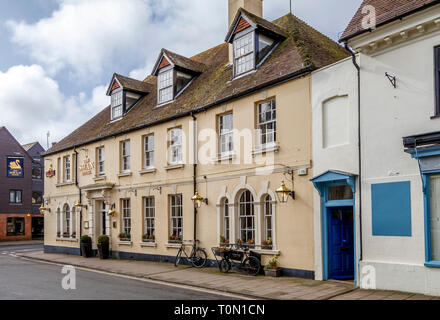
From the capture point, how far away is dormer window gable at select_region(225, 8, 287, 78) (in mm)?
17203

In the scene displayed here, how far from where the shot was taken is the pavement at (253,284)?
36.5ft

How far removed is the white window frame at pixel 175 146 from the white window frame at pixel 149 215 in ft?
7.72

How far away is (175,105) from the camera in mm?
20688

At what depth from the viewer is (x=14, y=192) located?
47500mm

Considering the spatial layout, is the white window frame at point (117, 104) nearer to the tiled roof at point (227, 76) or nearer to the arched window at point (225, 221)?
the tiled roof at point (227, 76)

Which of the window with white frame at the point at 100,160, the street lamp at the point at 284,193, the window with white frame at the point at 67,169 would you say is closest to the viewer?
the street lamp at the point at 284,193

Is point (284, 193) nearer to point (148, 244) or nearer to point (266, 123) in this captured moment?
point (266, 123)

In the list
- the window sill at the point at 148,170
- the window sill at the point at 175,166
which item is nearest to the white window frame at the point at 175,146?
the window sill at the point at 175,166

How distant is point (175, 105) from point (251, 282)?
32.3 ft

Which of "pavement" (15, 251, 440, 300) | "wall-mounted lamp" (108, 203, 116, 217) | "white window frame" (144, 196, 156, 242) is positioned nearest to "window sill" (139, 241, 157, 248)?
"white window frame" (144, 196, 156, 242)

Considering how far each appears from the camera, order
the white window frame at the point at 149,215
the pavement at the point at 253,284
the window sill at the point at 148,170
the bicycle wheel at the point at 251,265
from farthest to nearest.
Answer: the white window frame at the point at 149,215 → the window sill at the point at 148,170 → the bicycle wheel at the point at 251,265 → the pavement at the point at 253,284

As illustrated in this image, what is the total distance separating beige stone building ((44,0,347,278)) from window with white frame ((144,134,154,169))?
48 millimetres

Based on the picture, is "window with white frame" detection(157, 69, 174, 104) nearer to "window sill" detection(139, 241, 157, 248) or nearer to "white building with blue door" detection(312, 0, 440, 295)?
"window sill" detection(139, 241, 157, 248)

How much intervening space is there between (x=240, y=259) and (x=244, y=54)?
789 cm
